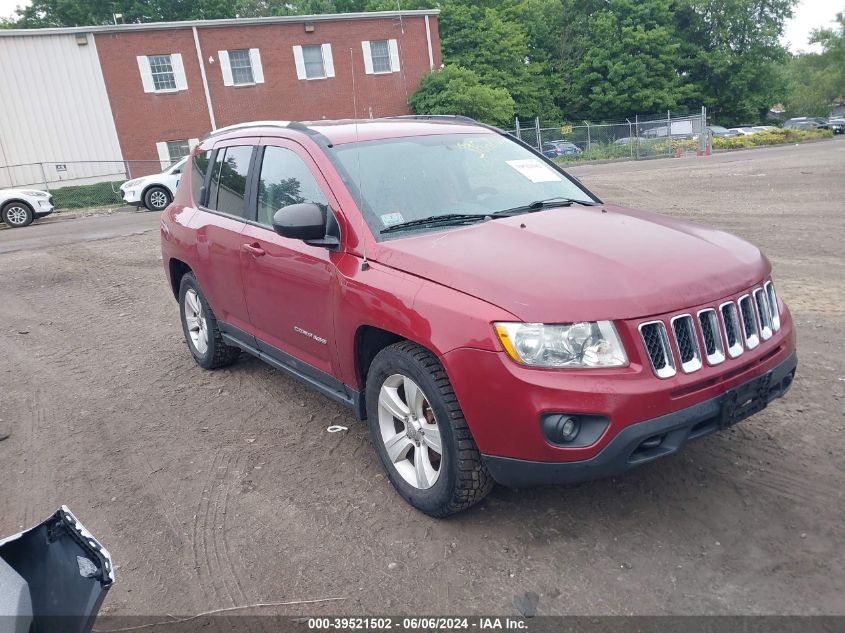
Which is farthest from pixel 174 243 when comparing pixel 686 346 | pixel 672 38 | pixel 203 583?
pixel 672 38

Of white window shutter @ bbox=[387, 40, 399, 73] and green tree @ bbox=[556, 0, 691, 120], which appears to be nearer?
white window shutter @ bbox=[387, 40, 399, 73]

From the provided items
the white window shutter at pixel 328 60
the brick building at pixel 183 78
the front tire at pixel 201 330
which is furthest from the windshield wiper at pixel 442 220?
the white window shutter at pixel 328 60

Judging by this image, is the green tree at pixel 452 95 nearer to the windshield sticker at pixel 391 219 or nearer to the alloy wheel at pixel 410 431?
the windshield sticker at pixel 391 219

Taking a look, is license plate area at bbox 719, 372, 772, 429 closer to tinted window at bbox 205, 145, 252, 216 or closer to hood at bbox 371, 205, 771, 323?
hood at bbox 371, 205, 771, 323

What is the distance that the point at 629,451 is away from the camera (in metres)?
2.72

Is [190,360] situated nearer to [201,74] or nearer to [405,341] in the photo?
[405,341]

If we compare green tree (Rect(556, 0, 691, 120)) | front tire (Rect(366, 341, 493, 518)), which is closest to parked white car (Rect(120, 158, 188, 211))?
front tire (Rect(366, 341, 493, 518))

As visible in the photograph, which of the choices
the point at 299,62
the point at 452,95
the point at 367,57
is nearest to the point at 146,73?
the point at 299,62

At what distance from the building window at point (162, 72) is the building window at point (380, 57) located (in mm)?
8560

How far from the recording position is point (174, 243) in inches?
221

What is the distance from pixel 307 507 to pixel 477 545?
3.16 feet

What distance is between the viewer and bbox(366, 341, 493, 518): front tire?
301 centimetres

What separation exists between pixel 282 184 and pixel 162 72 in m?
28.7

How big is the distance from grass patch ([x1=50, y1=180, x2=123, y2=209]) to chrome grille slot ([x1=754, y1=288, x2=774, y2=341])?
2567cm
